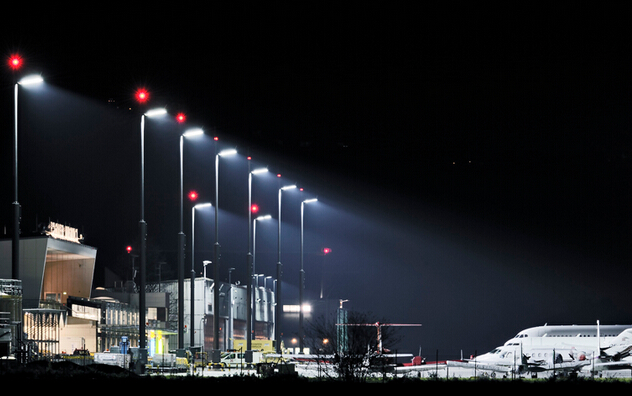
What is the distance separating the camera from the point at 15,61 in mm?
42094

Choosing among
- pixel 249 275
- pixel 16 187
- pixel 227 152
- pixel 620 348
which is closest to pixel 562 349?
pixel 620 348

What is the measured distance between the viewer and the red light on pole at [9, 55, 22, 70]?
138 feet

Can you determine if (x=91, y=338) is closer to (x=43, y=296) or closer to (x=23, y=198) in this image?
(x=43, y=296)

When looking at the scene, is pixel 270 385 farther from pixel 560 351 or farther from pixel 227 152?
pixel 560 351

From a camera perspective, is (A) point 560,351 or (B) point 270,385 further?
(A) point 560,351

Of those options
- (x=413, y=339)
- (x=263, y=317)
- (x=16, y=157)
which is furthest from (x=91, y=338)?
(x=413, y=339)

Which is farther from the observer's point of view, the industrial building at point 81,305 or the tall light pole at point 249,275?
the tall light pole at point 249,275

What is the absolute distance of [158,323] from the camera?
102312 millimetres

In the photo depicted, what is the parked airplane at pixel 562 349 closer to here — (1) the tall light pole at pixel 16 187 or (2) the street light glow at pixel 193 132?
(2) the street light glow at pixel 193 132

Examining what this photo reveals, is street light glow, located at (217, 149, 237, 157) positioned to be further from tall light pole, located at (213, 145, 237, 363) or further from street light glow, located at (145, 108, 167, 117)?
street light glow, located at (145, 108, 167, 117)

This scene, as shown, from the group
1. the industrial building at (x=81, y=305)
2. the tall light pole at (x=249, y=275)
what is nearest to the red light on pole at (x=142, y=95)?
the industrial building at (x=81, y=305)

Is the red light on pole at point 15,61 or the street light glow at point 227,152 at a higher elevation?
the red light on pole at point 15,61

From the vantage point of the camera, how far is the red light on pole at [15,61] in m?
42.0

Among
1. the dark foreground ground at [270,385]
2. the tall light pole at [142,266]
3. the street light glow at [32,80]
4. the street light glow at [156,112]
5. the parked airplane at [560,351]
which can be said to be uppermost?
the street light glow at [156,112]
